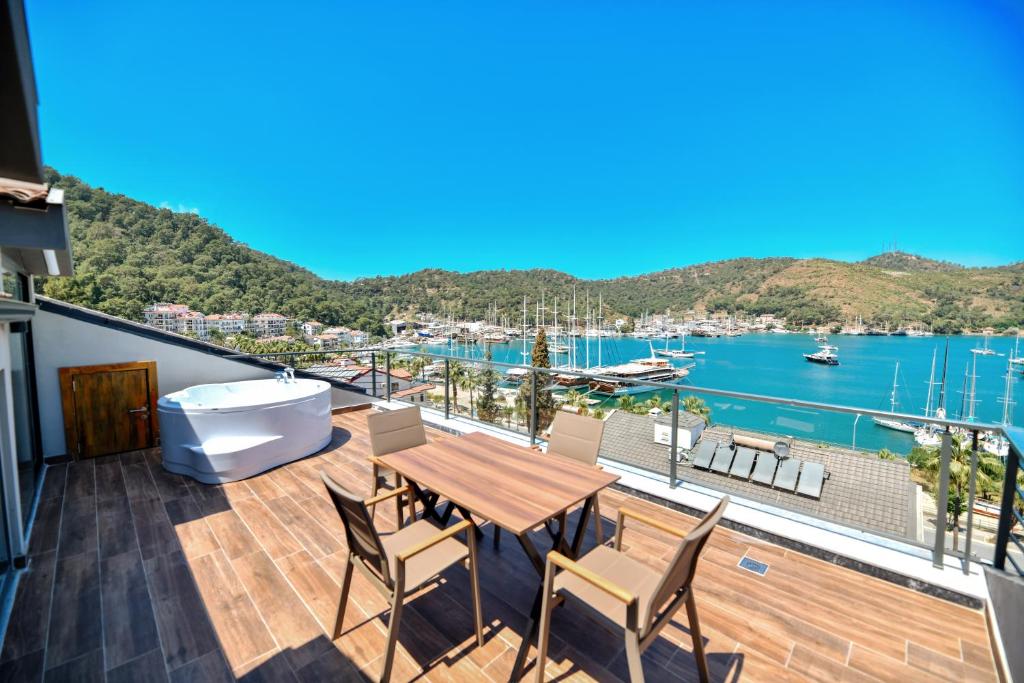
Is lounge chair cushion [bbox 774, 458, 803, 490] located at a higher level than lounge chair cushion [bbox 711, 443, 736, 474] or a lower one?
lower

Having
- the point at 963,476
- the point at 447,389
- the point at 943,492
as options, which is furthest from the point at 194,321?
the point at 963,476

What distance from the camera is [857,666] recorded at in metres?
1.72

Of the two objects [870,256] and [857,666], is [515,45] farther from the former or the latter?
[870,256]

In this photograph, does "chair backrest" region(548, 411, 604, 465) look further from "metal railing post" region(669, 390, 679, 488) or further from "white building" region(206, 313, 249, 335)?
"white building" region(206, 313, 249, 335)

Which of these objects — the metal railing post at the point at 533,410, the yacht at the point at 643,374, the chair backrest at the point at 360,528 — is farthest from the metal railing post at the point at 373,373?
the yacht at the point at 643,374

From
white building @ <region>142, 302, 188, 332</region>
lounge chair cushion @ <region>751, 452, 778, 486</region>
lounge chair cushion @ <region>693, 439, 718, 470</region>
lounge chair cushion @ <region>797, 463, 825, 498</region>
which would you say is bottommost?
lounge chair cushion @ <region>797, 463, 825, 498</region>

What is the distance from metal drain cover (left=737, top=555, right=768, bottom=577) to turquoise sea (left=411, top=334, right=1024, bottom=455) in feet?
82.0

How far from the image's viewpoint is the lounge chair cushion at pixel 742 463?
4350mm

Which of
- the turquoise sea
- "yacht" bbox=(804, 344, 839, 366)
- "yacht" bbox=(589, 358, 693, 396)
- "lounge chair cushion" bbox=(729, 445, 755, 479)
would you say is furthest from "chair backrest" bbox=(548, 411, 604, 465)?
"yacht" bbox=(804, 344, 839, 366)

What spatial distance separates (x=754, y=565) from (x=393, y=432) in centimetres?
267

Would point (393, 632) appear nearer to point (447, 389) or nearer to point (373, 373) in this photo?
point (447, 389)

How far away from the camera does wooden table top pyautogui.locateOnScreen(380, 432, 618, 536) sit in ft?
5.85

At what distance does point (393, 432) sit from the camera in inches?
114

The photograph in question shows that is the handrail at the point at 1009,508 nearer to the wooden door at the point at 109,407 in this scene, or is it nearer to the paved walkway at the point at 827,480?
the paved walkway at the point at 827,480
